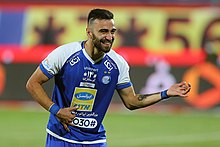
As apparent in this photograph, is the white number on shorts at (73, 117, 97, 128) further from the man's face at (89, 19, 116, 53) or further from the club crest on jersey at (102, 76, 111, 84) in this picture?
the man's face at (89, 19, 116, 53)

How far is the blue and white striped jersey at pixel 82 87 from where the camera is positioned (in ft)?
24.9

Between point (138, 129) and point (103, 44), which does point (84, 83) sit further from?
point (138, 129)

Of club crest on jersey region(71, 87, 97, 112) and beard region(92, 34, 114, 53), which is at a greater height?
beard region(92, 34, 114, 53)

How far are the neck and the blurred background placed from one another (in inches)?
396

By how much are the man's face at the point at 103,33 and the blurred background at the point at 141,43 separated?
10.3 m

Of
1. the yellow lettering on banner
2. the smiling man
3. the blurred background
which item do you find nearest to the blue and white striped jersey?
the smiling man

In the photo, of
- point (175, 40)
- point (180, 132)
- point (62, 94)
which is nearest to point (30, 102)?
point (175, 40)

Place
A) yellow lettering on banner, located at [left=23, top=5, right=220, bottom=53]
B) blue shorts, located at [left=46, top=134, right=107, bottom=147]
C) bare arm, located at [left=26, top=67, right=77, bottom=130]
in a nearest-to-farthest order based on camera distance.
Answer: bare arm, located at [left=26, top=67, right=77, bottom=130], blue shorts, located at [left=46, top=134, right=107, bottom=147], yellow lettering on banner, located at [left=23, top=5, right=220, bottom=53]

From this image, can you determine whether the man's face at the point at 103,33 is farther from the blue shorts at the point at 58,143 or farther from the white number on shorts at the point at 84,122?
the blue shorts at the point at 58,143

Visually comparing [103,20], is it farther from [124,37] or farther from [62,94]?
[124,37]

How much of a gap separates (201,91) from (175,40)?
4.59 ft

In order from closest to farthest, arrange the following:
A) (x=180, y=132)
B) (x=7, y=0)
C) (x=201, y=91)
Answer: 1. (x=180, y=132)
2. (x=201, y=91)
3. (x=7, y=0)

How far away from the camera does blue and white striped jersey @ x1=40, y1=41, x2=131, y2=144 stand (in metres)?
7.58

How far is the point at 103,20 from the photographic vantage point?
24.6 ft
